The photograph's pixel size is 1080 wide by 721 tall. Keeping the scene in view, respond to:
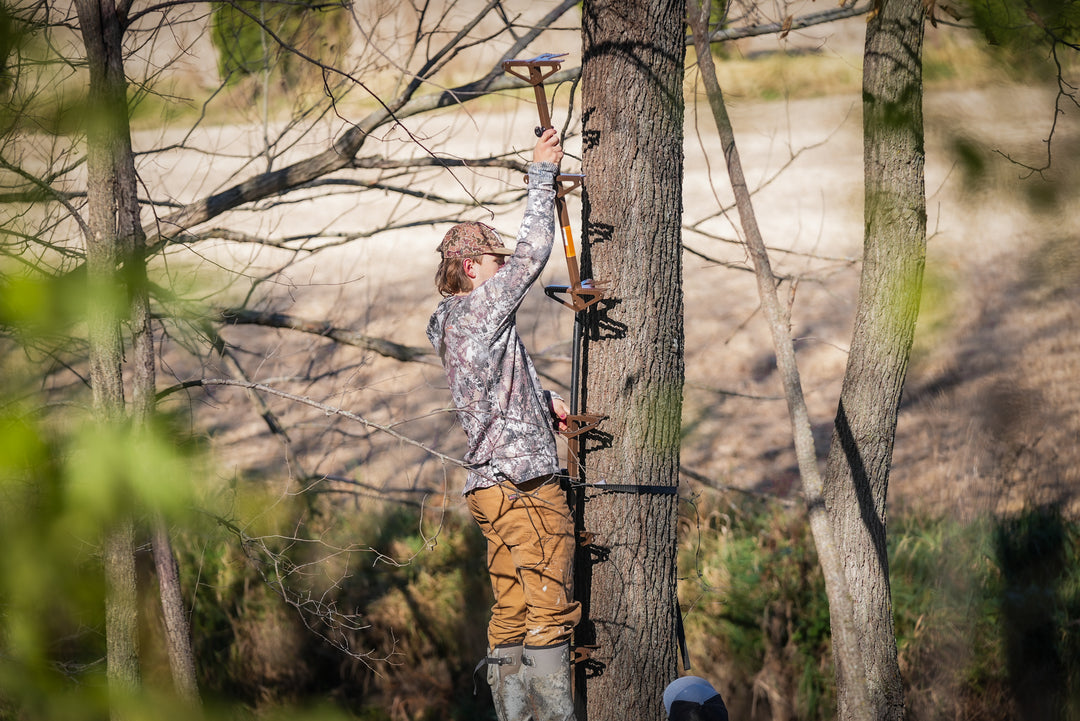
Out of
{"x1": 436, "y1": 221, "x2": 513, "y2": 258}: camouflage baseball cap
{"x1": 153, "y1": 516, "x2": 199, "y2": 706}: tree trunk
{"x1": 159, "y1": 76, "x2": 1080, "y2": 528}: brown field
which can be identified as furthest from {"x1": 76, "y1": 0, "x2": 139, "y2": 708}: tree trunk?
{"x1": 436, "y1": 221, "x2": 513, "y2": 258}: camouflage baseball cap

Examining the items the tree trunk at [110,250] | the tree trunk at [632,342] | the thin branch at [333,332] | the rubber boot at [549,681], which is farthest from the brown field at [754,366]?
the rubber boot at [549,681]

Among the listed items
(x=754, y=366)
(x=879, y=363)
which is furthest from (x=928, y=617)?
(x=754, y=366)

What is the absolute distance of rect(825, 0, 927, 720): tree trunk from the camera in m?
3.93

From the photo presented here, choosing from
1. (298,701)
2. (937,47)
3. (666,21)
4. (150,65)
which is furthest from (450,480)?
(937,47)

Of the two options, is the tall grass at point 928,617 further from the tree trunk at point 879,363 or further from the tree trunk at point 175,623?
the tree trunk at point 175,623

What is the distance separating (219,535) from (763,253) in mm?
4045

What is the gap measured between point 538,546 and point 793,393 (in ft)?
4.80

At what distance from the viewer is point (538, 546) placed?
10.2 feet

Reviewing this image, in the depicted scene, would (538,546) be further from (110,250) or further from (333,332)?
(333,332)

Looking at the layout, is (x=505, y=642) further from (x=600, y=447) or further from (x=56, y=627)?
(x=56, y=627)

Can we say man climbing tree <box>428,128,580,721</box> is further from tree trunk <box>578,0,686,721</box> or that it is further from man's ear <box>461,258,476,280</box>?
tree trunk <box>578,0,686,721</box>

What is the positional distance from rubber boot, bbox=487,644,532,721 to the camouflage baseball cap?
1372 mm

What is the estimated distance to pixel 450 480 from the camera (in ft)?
25.2

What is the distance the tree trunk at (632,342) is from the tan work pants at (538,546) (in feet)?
0.75
